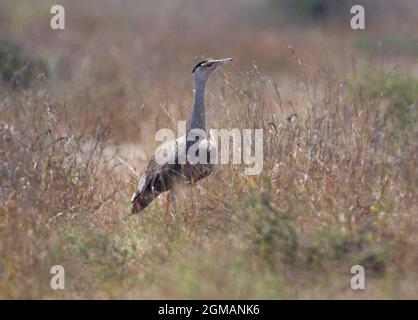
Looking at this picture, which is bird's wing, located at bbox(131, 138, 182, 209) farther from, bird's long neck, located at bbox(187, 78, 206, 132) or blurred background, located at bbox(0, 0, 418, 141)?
blurred background, located at bbox(0, 0, 418, 141)

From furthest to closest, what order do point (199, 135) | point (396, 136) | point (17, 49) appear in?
point (17, 49)
point (199, 135)
point (396, 136)

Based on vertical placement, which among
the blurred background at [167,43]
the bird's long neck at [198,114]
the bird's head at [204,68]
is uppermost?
the blurred background at [167,43]

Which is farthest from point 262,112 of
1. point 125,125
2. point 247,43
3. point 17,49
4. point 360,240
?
point 247,43

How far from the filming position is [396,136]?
6336 millimetres

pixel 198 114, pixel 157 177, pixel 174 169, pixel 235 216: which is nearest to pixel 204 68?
pixel 198 114

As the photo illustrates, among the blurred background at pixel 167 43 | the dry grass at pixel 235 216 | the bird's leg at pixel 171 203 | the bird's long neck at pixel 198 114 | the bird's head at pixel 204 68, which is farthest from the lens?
the blurred background at pixel 167 43

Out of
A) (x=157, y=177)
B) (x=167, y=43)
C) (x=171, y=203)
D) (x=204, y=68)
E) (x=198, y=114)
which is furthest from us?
(x=167, y=43)

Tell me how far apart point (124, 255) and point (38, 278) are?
23.8 inches

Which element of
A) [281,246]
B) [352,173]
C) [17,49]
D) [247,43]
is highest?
[247,43]

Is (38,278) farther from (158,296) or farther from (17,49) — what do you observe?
(17,49)

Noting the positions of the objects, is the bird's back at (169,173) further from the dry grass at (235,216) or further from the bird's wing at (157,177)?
→ the dry grass at (235,216)

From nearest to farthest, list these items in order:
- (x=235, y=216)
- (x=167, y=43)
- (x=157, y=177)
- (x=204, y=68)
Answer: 1. (x=235, y=216)
2. (x=157, y=177)
3. (x=204, y=68)
4. (x=167, y=43)

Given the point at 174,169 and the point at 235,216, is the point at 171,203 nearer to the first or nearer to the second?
the point at 174,169

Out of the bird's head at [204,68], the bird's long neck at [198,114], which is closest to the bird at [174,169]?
the bird's long neck at [198,114]
